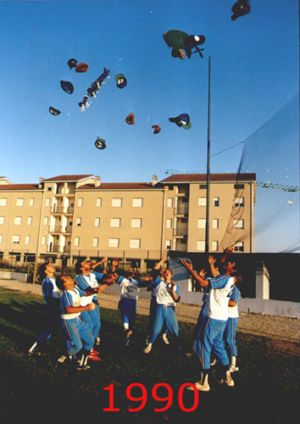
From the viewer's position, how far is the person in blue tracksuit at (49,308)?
7.05 metres

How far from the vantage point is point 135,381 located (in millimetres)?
5633

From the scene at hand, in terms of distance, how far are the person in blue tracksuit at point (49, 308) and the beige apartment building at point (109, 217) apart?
2852cm

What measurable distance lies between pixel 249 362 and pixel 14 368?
5.04 metres

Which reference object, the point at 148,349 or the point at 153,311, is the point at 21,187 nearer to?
the point at 153,311

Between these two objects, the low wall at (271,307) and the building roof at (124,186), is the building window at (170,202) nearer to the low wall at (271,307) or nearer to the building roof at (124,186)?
the building roof at (124,186)

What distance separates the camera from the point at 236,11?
4711 mm

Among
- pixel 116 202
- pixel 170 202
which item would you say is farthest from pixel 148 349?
pixel 116 202

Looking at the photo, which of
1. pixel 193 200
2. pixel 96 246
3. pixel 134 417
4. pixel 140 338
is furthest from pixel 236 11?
pixel 96 246

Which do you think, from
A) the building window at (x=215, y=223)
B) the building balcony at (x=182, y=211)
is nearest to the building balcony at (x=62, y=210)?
the building balcony at (x=182, y=211)

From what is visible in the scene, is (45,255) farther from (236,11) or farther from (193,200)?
(236,11)

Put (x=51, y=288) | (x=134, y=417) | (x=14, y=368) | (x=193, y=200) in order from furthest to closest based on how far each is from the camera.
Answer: (x=193, y=200)
(x=51, y=288)
(x=14, y=368)
(x=134, y=417)

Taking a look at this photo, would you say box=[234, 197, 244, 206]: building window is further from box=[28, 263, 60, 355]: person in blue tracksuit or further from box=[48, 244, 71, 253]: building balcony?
box=[48, 244, 71, 253]: building balcony

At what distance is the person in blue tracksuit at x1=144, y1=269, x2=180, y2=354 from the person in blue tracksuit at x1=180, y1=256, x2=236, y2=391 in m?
2.04

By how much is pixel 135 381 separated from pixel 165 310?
2.41 metres
